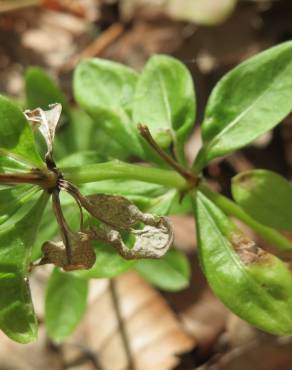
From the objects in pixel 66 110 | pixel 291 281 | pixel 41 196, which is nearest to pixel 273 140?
pixel 66 110

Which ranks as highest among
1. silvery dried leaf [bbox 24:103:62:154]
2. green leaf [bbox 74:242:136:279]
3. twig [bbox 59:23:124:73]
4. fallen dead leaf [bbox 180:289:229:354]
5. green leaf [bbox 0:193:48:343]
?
silvery dried leaf [bbox 24:103:62:154]

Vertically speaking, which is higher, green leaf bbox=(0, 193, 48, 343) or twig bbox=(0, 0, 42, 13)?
green leaf bbox=(0, 193, 48, 343)

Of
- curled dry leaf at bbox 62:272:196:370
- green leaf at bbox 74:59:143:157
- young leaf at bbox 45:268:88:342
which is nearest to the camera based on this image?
green leaf at bbox 74:59:143:157

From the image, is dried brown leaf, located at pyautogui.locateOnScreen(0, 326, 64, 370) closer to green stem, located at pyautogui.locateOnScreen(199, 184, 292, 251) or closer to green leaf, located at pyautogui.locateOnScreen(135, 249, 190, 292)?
green leaf, located at pyautogui.locateOnScreen(135, 249, 190, 292)

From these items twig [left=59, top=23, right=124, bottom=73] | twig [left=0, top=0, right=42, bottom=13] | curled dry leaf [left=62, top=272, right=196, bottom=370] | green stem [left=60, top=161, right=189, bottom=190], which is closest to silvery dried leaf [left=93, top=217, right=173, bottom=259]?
green stem [left=60, top=161, right=189, bottom=190]

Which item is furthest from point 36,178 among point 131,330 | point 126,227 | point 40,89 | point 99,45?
point 99,45

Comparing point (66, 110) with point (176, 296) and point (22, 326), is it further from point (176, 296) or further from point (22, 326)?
point (22, 326)

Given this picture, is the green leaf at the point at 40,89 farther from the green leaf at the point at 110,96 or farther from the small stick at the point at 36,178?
the small stick at the point at 36,178
